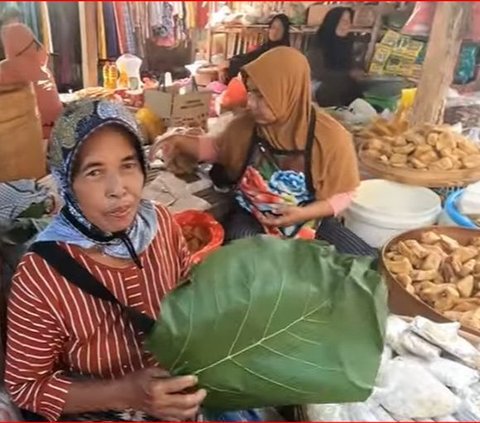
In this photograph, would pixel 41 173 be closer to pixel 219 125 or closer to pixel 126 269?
pixel 219 125

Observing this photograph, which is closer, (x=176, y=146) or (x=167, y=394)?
(x=167, y=394)

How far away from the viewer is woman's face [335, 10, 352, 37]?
1398 mm

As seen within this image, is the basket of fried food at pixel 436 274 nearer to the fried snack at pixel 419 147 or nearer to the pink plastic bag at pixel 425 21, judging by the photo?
the fried snack at pixel 419 147

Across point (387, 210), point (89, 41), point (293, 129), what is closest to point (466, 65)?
point (387, 210)

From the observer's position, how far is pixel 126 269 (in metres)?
0.91

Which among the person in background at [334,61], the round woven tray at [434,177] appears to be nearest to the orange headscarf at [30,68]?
the person in background at [334,61]

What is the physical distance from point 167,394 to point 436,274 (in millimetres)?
829

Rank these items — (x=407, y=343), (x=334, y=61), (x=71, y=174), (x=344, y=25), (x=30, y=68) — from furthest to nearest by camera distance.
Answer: (x=334, y=61) → (x=344, y=25) → (x=30, y=68) → (x=407, y=343) → (x=71, y=174)

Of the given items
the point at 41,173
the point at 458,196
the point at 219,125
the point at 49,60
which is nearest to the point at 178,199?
the point at 219,125

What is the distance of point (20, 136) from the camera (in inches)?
57.7

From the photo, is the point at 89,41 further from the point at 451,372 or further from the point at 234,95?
the point at 451,372

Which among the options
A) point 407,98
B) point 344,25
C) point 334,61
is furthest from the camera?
point 407,98

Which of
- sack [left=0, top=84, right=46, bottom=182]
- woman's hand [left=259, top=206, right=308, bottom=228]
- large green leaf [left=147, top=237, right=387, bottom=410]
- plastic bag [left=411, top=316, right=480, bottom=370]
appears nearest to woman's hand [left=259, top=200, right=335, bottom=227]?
woman's hand [left=259, top=206, right=308, bottom=228]

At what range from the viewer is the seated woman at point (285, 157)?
1.38 metres
